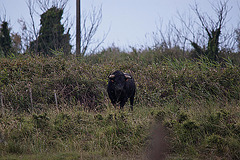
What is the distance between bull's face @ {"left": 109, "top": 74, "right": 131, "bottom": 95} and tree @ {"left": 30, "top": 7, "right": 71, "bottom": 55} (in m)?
11.7

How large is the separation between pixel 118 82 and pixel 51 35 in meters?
14.2

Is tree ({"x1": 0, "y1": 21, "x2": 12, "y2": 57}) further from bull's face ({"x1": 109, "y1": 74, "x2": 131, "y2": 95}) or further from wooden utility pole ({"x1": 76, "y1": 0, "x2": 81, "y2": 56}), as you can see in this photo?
bull's face ({"x1": 109, "y1": 74, "x2": 131, "y2": 95})

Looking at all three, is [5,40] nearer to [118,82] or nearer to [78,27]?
[78,27]

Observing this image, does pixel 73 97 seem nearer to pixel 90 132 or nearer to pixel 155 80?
pixel 155 80

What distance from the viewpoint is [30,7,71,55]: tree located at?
65.4ft

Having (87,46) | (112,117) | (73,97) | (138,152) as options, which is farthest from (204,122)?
(87,46)

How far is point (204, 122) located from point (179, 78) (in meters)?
5.74

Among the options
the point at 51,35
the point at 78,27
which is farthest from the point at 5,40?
the point at 78,27

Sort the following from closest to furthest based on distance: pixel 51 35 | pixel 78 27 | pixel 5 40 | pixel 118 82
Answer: pixel 118 82 < pixel 78 27 < pixel 51 35 < pixel 5 40

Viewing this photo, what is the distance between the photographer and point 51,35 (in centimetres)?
2111

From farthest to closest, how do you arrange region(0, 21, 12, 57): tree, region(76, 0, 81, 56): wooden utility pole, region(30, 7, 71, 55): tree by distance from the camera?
1. region(0, 21, 12, 57): tree
2. region(30, 7, 71, 55): tree
3. region(76, 0, 81, 56): wooden utility pole

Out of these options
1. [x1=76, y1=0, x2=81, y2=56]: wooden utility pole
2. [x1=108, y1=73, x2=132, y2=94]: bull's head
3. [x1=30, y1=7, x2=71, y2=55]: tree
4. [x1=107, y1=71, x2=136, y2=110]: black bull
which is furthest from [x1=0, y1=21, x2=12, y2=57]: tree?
[x1=108, y1=73, x2=132, y2=94]: bull's head

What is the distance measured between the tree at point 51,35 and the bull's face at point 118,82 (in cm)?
1170

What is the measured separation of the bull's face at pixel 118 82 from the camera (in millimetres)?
8422
